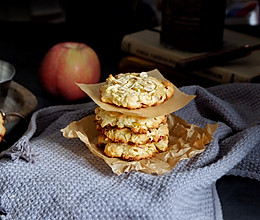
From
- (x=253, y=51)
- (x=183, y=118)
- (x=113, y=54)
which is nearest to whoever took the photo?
(x=183, y=118)

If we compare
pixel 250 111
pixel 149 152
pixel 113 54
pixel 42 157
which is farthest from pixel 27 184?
pixel 113 54

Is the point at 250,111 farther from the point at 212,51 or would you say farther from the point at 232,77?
the point at 212,51

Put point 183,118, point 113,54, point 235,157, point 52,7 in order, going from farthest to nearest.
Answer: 1. point 52,7
2. point 113,54
3. point 183,118
4. point 235,157

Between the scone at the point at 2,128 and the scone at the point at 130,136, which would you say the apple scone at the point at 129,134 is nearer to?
the scone at the point at 130,136

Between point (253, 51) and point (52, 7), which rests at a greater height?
point (253, 51)

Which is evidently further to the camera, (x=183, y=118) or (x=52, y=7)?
(x=52, y=7)

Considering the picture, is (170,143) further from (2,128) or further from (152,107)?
(2,128)

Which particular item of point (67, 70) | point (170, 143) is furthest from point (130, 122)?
point (67, 70)
